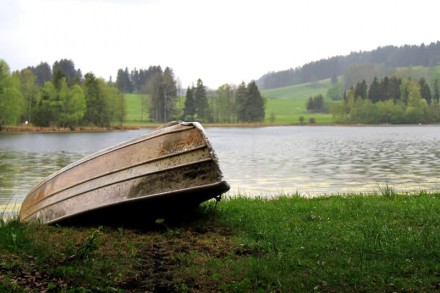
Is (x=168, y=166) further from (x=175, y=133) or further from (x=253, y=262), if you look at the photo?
(x=253, y=262)

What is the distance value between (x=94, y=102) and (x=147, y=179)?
8996cm

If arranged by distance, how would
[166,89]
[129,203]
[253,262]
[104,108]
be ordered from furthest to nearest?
[166,89] → [104,108] → [129,203] → [253,262]

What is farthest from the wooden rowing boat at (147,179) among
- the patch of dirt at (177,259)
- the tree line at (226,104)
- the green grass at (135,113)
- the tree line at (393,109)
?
the tree line at (393,109)

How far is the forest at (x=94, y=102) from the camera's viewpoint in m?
77.0

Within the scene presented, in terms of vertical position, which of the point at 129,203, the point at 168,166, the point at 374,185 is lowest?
the point at 374,185

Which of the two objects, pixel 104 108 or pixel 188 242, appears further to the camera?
pixel 104 108

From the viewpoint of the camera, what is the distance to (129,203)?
7645 millimetres

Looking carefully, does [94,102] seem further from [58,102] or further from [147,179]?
[147,179]

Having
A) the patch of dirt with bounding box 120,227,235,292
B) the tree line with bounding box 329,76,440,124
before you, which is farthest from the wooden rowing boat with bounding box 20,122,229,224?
the tree line with bounding box 329,76,440,124

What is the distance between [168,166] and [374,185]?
12050 mm

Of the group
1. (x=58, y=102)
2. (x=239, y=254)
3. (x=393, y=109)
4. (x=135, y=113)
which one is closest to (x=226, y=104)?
(x=135, y=113)

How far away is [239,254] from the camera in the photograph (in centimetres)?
650

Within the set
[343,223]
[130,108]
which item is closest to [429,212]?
[343,223]

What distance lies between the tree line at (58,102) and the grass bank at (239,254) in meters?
70.6
